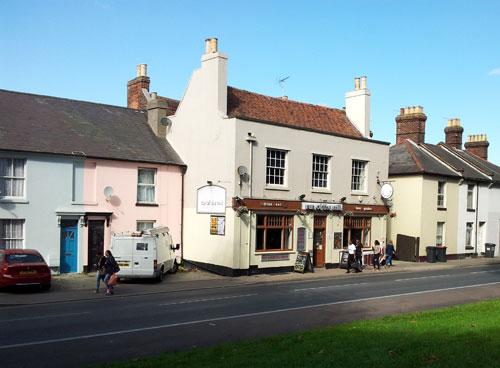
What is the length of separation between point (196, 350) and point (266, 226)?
57.3 feet

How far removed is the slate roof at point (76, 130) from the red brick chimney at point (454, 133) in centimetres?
2724

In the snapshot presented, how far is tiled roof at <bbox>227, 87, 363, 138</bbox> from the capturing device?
28.3 m

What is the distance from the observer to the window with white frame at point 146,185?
27.8 metres

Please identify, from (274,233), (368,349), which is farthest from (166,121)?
(368,349)

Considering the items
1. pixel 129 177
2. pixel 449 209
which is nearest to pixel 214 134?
pixel 129 177

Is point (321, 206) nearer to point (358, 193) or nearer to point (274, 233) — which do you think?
point (274, 233)

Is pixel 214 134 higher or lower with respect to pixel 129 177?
higher

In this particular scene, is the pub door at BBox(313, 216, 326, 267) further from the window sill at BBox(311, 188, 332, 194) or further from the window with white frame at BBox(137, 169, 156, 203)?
the window with white frame at BBox(137, 169, 156, 203)

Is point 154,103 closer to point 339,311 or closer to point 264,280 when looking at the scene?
point 264,280

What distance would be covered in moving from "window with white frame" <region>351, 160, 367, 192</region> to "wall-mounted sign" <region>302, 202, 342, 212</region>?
2324 millimetres

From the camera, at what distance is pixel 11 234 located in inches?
926

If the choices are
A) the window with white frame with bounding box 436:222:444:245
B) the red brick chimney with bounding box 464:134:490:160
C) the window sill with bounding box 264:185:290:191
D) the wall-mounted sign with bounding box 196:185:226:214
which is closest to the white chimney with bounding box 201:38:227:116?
the wall-mounted sign with bounding box 196:185:226:214

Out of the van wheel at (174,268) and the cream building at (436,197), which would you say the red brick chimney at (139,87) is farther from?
the cream building at (436,197)

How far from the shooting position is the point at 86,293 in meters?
20.1
